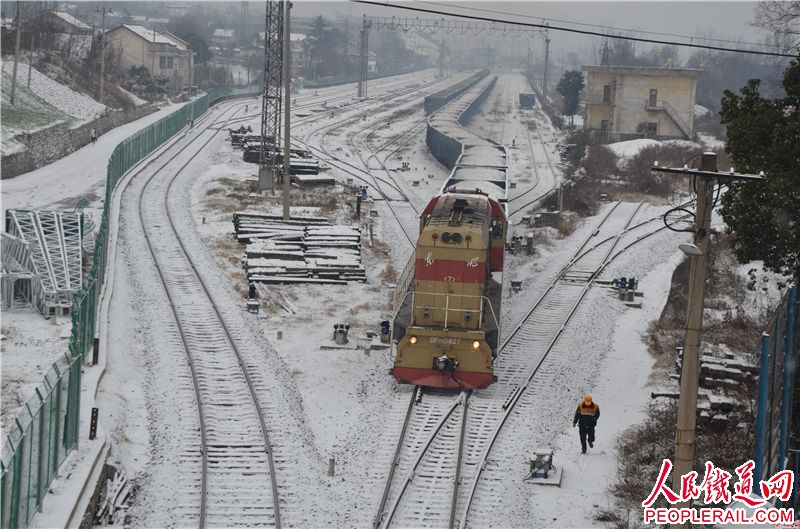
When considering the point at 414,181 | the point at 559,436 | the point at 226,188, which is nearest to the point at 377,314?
the point at 559,436

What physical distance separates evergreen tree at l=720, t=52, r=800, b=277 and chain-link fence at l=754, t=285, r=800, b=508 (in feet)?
4.63

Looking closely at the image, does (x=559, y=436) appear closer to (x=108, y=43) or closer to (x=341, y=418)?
(x=341, y=418)

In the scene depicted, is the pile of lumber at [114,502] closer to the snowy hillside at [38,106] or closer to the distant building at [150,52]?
the snowy hillside at [38,106]

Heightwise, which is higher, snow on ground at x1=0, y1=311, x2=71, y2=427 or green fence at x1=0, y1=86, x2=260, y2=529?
green fence at x1=0, y1=86, x2=260, y2=529

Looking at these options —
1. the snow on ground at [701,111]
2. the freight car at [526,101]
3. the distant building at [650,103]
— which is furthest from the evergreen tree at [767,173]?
the freight car at [526,101]

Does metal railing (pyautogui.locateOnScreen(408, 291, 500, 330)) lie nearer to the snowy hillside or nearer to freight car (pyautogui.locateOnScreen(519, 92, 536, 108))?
the snowy hillside

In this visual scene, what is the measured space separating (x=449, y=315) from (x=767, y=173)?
22.6 ft

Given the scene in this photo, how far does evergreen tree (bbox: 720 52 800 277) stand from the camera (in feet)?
58.6

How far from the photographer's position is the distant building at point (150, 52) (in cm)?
9656

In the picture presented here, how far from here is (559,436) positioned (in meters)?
20.0

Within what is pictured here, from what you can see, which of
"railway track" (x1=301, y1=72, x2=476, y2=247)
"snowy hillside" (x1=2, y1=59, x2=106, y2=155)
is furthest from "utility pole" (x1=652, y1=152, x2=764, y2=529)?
"snowy hillside" (x1=2, y1=59, x2=106, y2=155)

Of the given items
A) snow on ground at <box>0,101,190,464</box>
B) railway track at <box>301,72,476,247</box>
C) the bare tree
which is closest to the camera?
snow on ground at <box>0,101,190,464</box>

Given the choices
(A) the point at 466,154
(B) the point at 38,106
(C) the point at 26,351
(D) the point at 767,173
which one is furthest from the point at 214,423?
(B) the point at 38,106

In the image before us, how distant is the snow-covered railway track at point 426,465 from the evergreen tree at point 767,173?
21.0ft
